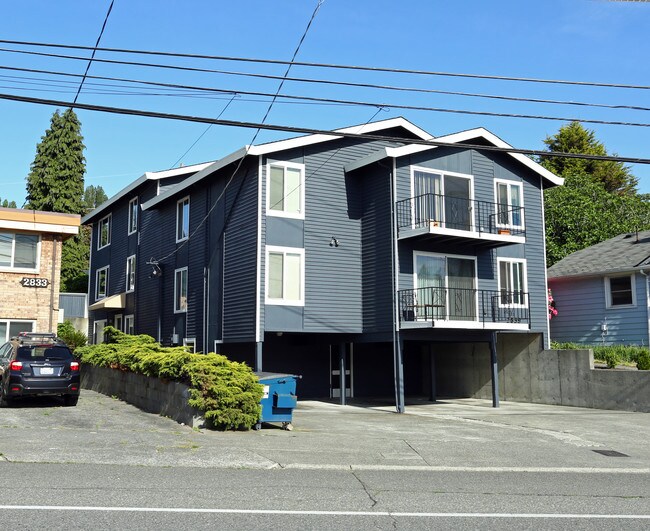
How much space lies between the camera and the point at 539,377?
2342 centimetres

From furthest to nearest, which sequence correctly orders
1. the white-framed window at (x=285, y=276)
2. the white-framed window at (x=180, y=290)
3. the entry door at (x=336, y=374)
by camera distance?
the white-framed window at (x=180, y=290) → the entry door at (x=336, y=374) → the white-framed window at (x=285, y=276)

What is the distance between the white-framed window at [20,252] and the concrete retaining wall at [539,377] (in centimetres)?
1571

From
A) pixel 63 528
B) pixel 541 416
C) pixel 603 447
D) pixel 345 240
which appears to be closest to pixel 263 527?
pixel 63 528

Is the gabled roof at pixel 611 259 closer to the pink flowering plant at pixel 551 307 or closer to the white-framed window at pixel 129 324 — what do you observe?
the pink flowering plant at pixel 551 307

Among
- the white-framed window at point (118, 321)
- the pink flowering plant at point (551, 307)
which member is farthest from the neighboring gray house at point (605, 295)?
the white-framed window at point (118, 321)

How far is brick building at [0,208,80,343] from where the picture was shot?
2456cm

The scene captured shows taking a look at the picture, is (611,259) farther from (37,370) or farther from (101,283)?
(101,283)

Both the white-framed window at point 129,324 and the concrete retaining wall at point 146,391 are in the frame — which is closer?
the concrete retaining wall at point 146,391

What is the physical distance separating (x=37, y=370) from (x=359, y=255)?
10.5 m

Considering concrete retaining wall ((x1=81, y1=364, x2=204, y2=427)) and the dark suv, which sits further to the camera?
the dark suv

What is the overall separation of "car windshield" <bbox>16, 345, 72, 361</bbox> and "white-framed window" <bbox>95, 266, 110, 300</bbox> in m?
17.6

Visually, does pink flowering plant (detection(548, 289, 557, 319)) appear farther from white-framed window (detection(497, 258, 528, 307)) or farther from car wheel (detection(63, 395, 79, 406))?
car wheel (detection(63, 395, 79, 406))

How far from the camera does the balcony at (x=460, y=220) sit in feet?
69.4

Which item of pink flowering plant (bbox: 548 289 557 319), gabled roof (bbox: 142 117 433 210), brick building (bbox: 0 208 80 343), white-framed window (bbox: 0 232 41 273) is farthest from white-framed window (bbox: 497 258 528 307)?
white-framed window (bbox: 0 232 41 273)
